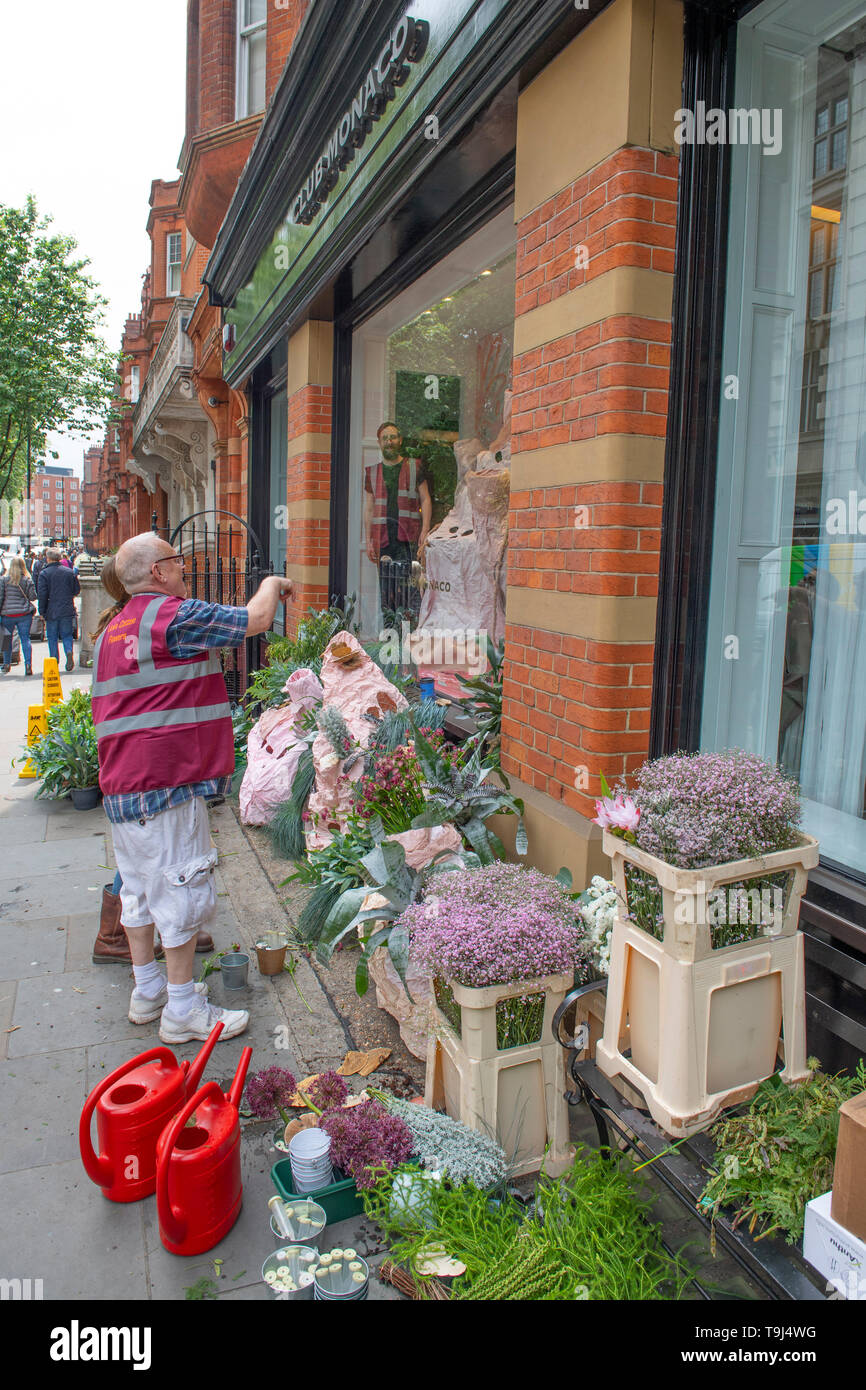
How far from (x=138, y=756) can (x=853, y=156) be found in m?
3.03

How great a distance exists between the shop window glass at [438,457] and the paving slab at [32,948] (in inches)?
107

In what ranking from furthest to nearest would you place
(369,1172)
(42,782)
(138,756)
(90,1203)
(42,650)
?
(42,650)
(42,782)
(138,756)
(90,1203)
(369,1172)

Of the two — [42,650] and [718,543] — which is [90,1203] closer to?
[718,543]

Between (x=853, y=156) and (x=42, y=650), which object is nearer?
(x=853, y=156)

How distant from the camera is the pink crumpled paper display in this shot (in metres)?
5.59

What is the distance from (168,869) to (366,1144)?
1.32 meters

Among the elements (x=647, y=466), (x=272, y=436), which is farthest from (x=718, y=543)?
(x=272, y=436)

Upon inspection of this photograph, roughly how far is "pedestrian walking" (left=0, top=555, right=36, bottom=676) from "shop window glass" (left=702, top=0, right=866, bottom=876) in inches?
509

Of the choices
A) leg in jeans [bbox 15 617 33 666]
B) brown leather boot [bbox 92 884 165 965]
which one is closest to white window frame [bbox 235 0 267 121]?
leg in jeans [bbox 15 617 33 666]

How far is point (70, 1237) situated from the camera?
238 centimetres
